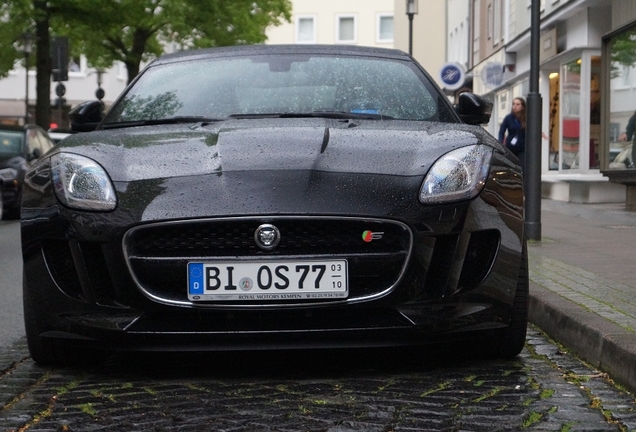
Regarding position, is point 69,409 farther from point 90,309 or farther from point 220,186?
point 220,186

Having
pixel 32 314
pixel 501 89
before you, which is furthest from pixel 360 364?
pixel 501 89

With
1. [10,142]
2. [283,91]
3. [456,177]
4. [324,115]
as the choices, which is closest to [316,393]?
[456,177]

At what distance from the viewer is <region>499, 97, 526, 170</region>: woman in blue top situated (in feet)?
55.4

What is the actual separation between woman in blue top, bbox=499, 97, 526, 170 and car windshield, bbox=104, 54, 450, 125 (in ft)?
35.7

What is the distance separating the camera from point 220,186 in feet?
14.9

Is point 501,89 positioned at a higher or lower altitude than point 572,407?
higher

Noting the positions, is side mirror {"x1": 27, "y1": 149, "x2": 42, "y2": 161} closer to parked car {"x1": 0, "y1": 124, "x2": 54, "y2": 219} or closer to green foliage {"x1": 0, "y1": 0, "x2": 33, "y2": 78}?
parked car {"x1": 0, "y1": 124, "x2": 54, "y2": 219}

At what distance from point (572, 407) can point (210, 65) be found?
2648 mm

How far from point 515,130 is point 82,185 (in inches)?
508

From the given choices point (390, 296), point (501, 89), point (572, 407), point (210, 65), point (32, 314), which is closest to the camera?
point (572, 407)

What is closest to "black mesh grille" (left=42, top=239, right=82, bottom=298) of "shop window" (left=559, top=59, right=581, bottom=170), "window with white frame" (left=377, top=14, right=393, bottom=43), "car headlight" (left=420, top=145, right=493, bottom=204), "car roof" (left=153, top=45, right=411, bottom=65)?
"car headlight" (left=420, top=145, right=493, bottom=204)

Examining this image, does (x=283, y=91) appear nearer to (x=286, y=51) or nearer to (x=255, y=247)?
(x=286, y=51)

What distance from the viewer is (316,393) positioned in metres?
4.46

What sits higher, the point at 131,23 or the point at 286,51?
the point at 131,23
